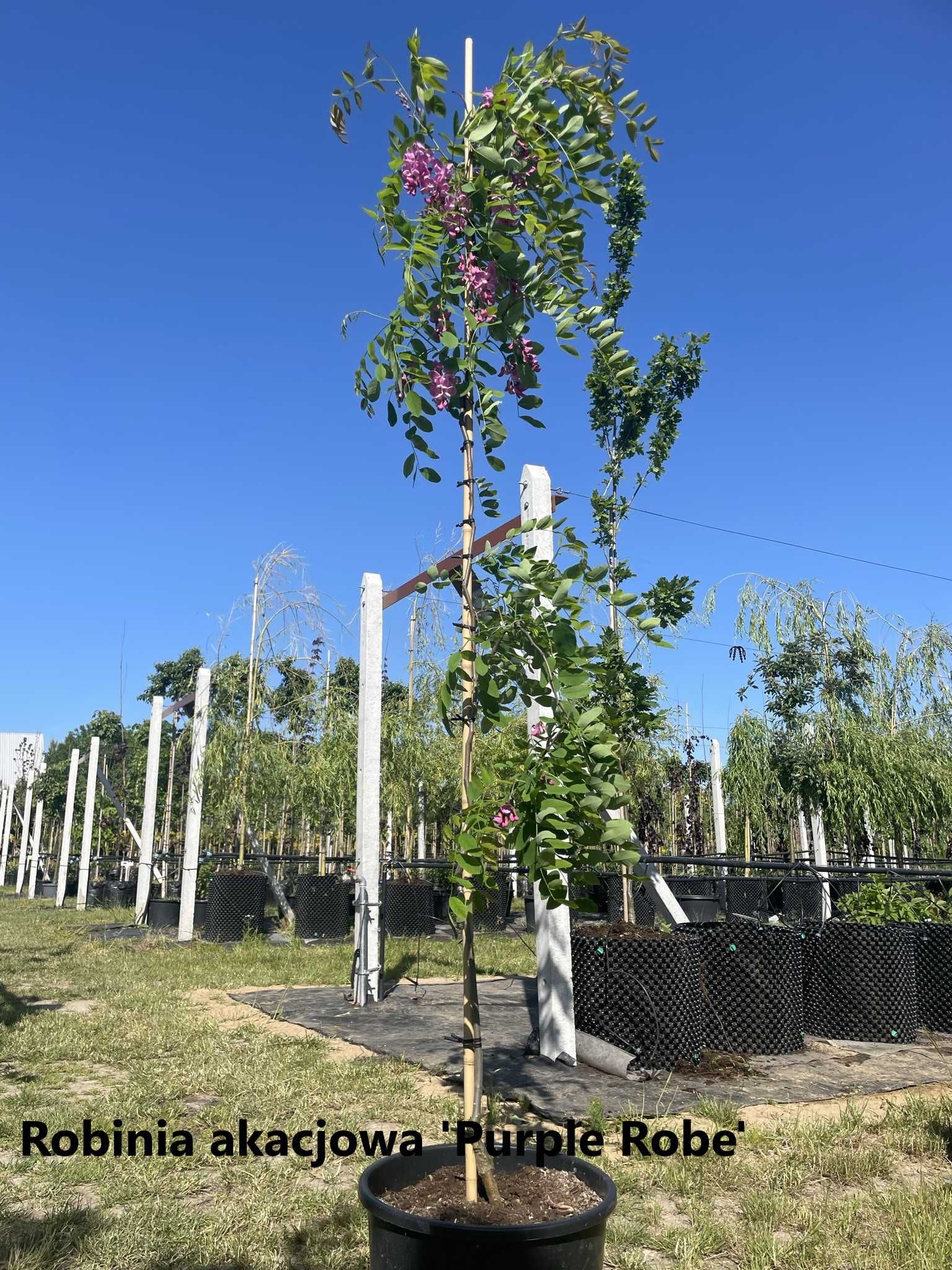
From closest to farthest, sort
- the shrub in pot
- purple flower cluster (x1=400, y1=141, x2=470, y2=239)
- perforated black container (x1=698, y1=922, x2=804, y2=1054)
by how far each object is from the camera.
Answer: purple flower cluster (x1=400, y1=141, x2=470, y2=239)
perforated black container (x1=698, y1=922, x2=804, y2=1054)
the shrub in pot

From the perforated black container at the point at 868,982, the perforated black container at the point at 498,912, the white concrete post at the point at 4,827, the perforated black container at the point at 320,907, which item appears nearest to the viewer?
the perforated black container at the point at 868,982

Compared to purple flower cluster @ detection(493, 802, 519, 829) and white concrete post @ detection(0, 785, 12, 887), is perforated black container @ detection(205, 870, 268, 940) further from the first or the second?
white concrete post @ detection(0, 785, 12, 887)

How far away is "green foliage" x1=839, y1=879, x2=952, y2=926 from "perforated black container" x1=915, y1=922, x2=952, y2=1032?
6.8 inches

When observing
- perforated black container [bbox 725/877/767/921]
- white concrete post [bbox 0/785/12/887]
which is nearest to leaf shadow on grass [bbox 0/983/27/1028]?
perforated black container [bbox 725/877/767/921]

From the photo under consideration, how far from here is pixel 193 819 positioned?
11.1m

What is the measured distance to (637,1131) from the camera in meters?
3.77

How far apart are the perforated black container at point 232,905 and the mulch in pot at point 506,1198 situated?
928cm

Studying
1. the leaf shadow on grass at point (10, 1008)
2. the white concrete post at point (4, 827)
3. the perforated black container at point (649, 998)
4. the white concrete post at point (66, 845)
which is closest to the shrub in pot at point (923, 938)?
the perforated black container at point (649, 998)

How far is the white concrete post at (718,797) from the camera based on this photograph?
15789 mm

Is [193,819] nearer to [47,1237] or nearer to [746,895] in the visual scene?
[746,895]

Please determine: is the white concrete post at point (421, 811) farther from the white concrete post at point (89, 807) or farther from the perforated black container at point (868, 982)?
the perforated black container at point (868, 982)

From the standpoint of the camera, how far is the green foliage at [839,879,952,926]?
6.29 meters

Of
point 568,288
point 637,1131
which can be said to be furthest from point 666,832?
point 568,288

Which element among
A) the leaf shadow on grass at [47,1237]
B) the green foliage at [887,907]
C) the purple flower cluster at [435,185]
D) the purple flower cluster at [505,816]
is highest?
the purple flower cluster at [435,185]
